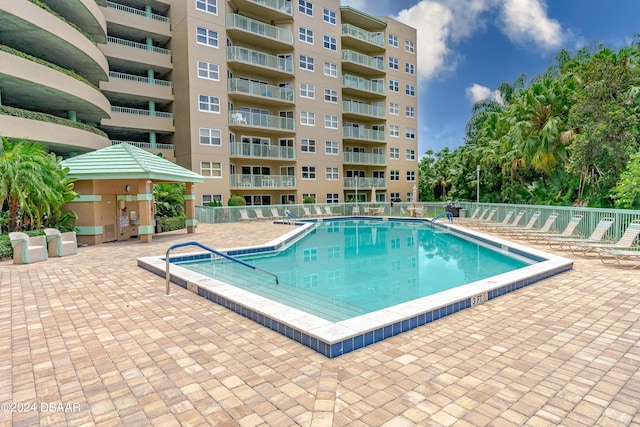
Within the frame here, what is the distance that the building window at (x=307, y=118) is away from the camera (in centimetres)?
3156

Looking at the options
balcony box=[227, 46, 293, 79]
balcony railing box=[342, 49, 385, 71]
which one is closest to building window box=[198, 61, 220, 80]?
balcony box=[227, 46, 293, 79]

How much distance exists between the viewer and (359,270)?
10.8m

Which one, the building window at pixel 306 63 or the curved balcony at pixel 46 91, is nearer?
the curved balcony at pixel 46 91

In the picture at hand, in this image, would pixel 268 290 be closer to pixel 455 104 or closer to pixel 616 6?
pixel 616 6

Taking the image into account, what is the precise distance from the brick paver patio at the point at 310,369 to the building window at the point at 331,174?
27.4m

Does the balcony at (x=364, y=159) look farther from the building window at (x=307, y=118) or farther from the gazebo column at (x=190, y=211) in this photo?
the gazebo column at (x=190, y=211)

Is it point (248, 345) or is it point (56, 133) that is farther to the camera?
point (56, 133)

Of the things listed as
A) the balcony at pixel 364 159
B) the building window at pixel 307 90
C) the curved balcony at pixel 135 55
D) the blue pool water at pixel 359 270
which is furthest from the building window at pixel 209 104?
the blue pool water at pixel 359 270

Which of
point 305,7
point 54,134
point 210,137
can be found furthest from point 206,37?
point 54,134

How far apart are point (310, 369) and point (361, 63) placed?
35116 mm

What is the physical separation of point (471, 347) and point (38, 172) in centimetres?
1339

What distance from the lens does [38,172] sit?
11828mm

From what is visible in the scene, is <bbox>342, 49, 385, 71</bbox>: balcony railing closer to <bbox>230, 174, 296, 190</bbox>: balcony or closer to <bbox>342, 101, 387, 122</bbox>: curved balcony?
<bbox>342, 101, 387, 122</bbox>: curved balcony

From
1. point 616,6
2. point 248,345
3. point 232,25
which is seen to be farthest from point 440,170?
point 248,345
